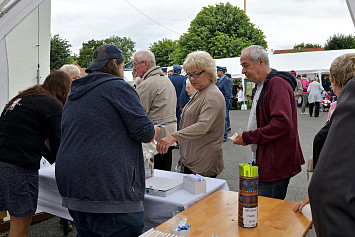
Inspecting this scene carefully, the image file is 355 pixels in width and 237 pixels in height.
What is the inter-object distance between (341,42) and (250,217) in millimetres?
47742

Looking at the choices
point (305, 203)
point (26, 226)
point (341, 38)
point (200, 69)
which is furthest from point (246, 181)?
point (341, 38)

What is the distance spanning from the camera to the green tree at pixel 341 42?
139ft

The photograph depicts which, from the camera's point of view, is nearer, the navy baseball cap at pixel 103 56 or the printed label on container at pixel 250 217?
the printed label on container at pixel 250 217

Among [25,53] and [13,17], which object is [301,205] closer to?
[13,17]

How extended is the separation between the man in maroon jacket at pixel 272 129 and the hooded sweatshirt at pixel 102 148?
91 centimetres

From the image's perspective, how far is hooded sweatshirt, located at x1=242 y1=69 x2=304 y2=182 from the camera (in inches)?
84.4

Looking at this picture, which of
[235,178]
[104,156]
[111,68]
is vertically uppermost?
[111,68]

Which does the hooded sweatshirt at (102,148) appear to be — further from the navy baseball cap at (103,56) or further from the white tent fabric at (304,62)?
the white tent fabric at (304,62)

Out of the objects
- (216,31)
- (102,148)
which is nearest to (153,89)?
(102,148)

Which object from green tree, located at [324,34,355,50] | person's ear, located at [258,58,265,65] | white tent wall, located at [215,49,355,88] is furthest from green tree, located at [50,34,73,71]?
green tree, located at [324,34,355,50]

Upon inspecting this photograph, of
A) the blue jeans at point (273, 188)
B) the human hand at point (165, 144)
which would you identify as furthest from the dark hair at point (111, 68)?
the blue jeans at point (273, 188)

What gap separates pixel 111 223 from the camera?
165 centimetres

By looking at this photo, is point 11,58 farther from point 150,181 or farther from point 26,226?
point 150,181

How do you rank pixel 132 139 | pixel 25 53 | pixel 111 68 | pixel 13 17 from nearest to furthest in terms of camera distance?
pixel 132 139
pixel 111 68
pixel 13 17
pixel 25 53
